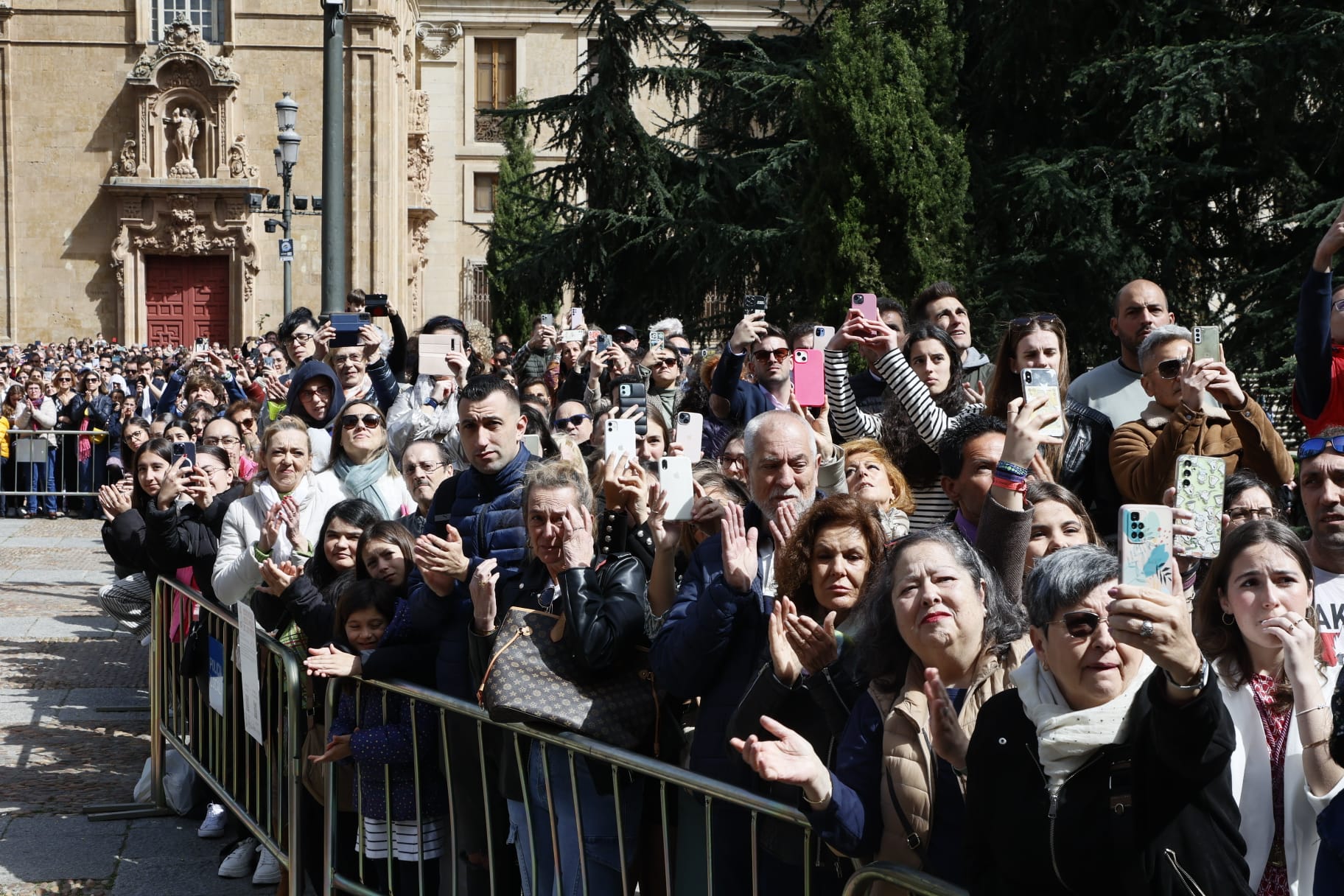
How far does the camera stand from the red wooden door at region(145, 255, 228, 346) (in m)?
37.0

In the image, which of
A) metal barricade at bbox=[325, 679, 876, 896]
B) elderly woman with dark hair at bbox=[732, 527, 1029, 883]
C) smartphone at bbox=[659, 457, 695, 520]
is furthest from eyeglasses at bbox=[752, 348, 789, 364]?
elderly woman with dark hair at bbox=[732, 527, 1029, 883]

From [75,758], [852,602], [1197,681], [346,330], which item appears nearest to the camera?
[1197,681]

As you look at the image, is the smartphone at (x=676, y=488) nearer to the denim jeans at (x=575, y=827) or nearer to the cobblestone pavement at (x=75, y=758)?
the denim jeans at (x=575, y=827)

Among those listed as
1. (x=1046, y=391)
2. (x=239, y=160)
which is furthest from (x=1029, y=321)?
(x=239, y=160)

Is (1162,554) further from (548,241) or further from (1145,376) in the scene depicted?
(548,241)

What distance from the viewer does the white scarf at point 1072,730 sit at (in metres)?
2.93

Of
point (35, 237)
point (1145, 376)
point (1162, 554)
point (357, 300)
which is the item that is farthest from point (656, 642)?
point (35, 237)

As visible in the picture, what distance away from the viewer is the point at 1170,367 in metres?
5.26

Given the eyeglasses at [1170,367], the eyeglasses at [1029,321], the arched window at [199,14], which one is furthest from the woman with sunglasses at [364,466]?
the arched window at [199,14]

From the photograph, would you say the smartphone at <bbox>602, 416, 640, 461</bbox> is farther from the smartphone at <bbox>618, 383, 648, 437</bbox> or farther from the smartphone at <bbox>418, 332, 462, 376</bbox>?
the smartphone at <bbox>418, 332, 462, 376</bbox>

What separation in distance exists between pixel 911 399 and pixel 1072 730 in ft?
9.70

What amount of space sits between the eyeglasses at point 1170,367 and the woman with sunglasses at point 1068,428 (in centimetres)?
31

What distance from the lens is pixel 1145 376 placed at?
17.6 ft

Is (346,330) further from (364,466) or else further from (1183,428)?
(1183,428)
